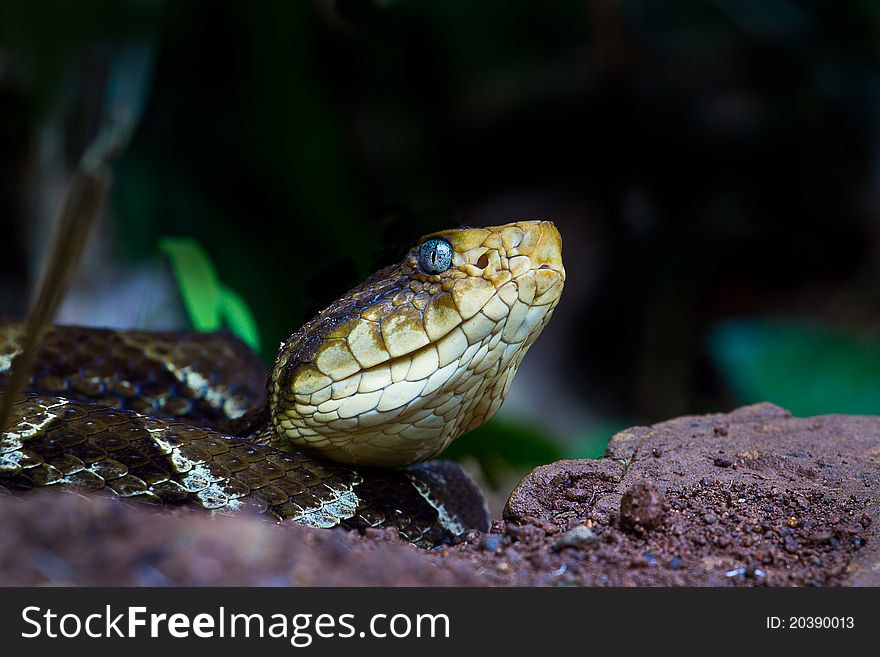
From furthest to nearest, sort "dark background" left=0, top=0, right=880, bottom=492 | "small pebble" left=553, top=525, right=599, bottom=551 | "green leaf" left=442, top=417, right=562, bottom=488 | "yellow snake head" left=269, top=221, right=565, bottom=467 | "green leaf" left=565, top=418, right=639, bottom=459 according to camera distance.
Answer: "dark background" left=0, top=0, right=880, bottom=492, "green leaf" left=565, top=418, right=639, bottom=459, "green leaf" left=442, top=417, right=562, bottom=488, "yellow snake head" left=269, top=221, right=565, bottom=467, "small pebble" left=553, top=525, right=599, bottom=551

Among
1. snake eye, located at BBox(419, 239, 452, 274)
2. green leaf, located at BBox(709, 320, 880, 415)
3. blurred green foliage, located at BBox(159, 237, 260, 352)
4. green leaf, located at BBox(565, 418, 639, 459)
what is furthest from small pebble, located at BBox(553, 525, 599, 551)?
green leaf, located at BBox(709, 320, 880, 415)

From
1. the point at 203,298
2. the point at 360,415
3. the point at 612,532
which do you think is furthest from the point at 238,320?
the point at 612,532

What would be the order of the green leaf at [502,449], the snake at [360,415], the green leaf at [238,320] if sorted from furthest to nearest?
the green leaf at [502,449], the green leaf at [238,320], the snake at [360,415]

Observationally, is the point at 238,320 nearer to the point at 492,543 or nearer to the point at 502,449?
the point at 502,449

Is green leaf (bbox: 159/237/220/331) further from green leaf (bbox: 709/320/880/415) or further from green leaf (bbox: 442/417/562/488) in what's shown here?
green leaf (bbox: 709/320/880/415)

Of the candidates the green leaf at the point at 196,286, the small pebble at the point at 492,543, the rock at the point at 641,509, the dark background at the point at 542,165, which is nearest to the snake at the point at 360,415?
the small pebble at the point at 492,543

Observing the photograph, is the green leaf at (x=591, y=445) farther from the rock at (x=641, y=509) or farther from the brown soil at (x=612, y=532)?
the rock at (x=641, y=509)

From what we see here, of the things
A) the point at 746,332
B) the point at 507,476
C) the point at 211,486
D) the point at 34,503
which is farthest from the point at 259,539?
the point at 746,332
